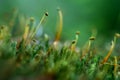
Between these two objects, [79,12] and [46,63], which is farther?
[79,12]

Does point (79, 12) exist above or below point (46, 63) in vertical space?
above

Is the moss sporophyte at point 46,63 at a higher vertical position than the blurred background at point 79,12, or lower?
lower

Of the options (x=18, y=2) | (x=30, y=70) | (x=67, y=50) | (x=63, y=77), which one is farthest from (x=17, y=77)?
(x=18, y=2)

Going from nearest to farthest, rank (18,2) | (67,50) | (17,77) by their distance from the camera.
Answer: (17,77) → (67,50) → (18,2)

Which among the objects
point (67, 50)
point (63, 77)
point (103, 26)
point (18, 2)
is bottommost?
point (63, 77)

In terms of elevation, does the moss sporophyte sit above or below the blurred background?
below

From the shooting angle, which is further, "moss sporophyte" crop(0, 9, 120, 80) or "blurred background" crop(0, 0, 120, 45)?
"blurred background" crop(0, 0, 120, 45)

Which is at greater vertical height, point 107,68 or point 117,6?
point 117,6

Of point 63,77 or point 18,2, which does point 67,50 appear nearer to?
point 63,77
